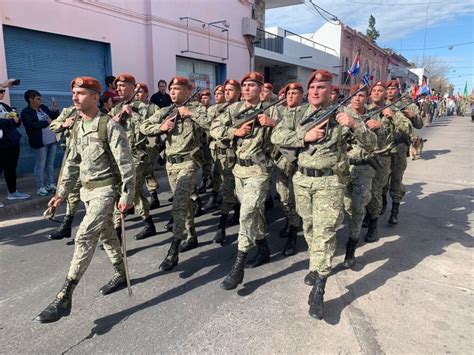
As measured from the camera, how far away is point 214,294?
3221 mm

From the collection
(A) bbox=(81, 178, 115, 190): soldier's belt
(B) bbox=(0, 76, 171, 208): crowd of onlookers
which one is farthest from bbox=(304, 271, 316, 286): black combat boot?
(B) bbox=(0, 76, 171, 208): crowd of onlookers

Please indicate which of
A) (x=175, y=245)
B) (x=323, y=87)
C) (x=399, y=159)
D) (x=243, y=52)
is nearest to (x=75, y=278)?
(x=175, y=245)

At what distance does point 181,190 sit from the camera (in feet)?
12.5

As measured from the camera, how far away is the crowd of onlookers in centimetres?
564

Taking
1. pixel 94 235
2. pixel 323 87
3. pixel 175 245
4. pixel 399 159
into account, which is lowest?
pixel 175 245

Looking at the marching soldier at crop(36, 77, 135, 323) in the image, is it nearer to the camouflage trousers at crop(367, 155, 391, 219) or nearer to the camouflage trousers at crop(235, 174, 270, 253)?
the camouflage trousers at crop(235, 174, 270, 253)

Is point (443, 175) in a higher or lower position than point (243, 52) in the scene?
lower

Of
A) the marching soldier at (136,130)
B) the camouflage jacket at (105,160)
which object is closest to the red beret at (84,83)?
the camouflage jacket at (105,160)

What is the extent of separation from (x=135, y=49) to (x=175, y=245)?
26.1 ft

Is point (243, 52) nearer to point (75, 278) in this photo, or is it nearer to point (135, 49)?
point (135, 49)

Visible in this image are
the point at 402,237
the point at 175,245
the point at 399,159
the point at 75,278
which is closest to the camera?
the point at 75,278

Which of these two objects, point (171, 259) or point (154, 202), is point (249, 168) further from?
point (154, 202)

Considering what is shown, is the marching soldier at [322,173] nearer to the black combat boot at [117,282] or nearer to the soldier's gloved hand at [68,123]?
the black combat boot at [117,282]

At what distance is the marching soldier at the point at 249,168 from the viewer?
3375mm
